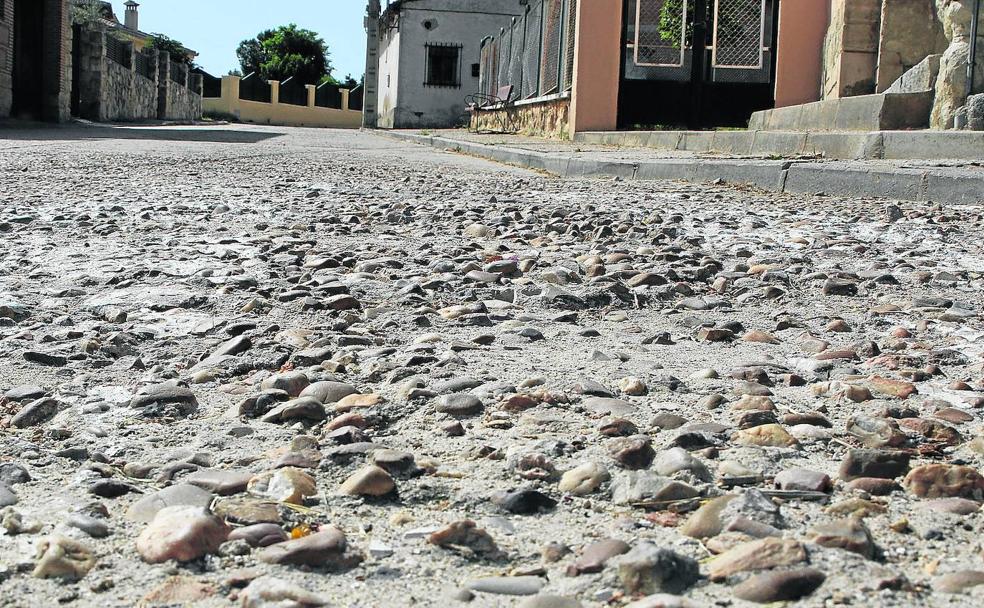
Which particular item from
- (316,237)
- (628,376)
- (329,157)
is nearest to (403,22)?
(329,157)

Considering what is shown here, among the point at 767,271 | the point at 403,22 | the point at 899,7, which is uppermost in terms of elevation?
the point at 403,22

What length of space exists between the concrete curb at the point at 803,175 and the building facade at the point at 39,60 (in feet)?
52.3

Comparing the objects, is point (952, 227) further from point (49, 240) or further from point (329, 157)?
point (329, 157)

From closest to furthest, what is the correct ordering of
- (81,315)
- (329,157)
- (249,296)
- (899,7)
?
1. (81,315)
2. (249,296)
3. (899,7)
4. (329,157)

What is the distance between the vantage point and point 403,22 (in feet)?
119

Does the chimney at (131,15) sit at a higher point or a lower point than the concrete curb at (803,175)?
higher

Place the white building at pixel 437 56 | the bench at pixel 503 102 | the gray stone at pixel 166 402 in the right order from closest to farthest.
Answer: the gray stone at pixel 166 402 < the bench at pixel 503 102 < the white building at pixel 437 56

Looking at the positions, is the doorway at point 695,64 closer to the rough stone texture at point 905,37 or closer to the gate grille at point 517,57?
the rough stone texture at point 905,37

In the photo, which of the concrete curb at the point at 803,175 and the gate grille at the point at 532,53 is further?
the gate grille at the point at 532,53

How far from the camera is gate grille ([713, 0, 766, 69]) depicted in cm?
1403

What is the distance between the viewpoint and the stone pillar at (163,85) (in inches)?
1289

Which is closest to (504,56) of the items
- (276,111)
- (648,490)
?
(648,490)

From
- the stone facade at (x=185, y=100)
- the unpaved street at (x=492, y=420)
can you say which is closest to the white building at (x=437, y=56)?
the stone facade at (x=185, y=100)

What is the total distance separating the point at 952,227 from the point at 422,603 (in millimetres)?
3777
